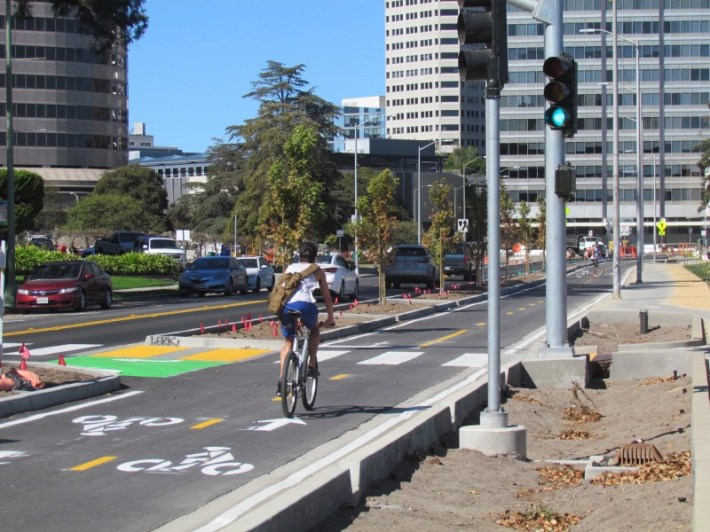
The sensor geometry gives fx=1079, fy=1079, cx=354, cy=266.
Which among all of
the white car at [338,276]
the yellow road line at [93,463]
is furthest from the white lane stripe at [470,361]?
the white car at [338,276]

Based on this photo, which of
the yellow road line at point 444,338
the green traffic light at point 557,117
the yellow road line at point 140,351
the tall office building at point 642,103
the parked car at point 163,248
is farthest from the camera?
the tall office building at point 642,103

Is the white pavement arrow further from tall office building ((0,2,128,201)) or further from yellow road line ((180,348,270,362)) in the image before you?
tall office building ((0,2,128,201))

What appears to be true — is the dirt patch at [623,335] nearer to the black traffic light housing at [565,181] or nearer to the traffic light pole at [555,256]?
the traffic light pole at [555,256]

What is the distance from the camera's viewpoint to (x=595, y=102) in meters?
121

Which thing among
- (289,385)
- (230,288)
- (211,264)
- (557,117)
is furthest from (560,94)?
(211,264)

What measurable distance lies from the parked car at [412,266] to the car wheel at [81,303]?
16.0m

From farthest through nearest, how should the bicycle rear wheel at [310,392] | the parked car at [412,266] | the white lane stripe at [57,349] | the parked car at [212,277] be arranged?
1. the parked car at [412,266]
2. the parked car at [212,277]
3. the white lane stripe at [57,349]
4. the bicycle rear wheel at [310,392]

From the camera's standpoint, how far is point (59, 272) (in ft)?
109

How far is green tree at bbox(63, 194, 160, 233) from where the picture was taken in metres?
86.6

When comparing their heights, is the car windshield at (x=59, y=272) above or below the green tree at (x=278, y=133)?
below

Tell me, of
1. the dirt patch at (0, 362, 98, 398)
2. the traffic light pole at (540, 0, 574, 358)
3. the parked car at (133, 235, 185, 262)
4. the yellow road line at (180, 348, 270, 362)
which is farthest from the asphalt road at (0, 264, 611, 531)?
the parked car at (133, 235, 185, 262)

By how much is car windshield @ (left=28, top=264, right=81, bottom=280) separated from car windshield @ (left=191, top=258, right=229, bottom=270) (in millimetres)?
10759

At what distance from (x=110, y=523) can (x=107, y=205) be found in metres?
83.2

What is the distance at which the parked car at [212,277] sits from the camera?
141 feet
